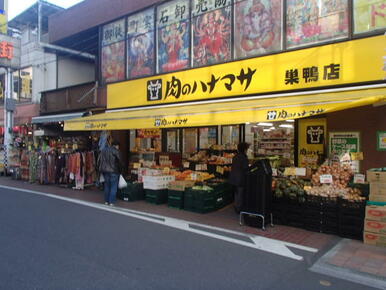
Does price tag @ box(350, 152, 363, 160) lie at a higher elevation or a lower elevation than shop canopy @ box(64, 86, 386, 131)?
lower

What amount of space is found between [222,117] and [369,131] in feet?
11.8

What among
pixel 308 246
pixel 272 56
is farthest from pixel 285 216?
pixel 272 56

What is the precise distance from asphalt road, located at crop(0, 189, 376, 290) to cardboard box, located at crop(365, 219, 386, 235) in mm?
1660

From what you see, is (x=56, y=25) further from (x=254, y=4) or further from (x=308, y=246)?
(x=308, y=246)

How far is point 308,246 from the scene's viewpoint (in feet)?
19.1

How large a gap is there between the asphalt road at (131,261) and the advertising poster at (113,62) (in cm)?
817

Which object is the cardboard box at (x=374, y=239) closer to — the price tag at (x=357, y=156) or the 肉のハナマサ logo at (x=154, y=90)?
the price tag at (x=357, y=156)

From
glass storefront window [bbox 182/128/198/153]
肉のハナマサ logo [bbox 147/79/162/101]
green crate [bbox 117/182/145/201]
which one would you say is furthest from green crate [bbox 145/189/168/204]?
肉のハナマサ logo [bbox 147/79/162/101]

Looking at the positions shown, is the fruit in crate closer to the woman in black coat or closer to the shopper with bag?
the woman in black coat

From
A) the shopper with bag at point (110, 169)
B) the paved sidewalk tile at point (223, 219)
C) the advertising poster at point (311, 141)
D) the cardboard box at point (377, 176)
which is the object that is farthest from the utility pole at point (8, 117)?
the cardboard box at point (377, 176)

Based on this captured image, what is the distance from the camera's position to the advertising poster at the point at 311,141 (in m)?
9.08

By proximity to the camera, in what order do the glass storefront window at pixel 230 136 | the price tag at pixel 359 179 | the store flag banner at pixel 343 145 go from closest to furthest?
the price tag at pixel 359 179
the store flag banner at pixel 343 145
the glass storefront window at pixel 230 136

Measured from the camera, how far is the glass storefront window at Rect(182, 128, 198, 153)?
12739mm

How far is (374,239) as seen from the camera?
5785 mm
